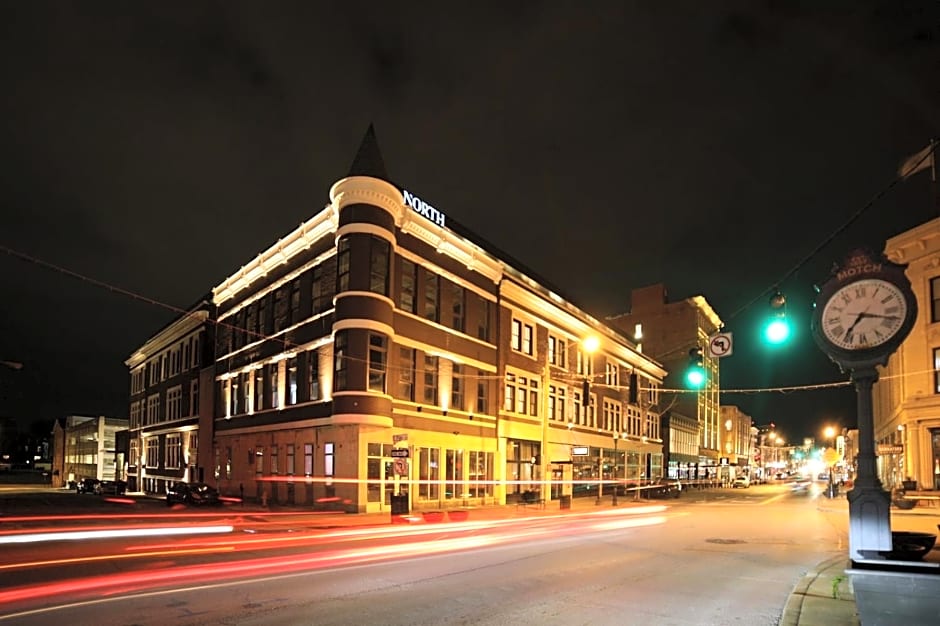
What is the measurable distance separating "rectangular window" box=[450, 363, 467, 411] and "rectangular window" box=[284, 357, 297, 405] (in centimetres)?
791

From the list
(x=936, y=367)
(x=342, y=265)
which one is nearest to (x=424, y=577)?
(x=342, y=265)

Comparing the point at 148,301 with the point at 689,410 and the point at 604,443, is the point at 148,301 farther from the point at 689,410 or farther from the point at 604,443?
the point at 689,410

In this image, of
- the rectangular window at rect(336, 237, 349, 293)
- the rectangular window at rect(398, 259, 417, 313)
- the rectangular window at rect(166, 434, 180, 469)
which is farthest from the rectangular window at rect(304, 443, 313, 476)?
the rectangular window at rect(166, 434, 180, 469)

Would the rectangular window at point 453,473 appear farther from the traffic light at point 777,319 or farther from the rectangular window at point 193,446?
the traffic light at point 777,319

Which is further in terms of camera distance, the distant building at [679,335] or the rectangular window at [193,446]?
the distant building at [679,335]

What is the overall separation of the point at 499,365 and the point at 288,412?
1178 cm

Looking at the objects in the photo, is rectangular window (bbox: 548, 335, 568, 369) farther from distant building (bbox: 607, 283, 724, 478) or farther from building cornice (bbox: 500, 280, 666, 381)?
distant building (bbox: 607, 283, 724, 478)

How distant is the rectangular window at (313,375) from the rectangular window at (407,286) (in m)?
4.77

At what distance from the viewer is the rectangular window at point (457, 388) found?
36.5 m

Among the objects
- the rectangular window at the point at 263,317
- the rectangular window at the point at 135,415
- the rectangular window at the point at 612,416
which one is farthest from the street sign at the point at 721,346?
the rectangular window at the point at 135,415

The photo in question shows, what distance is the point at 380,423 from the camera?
30.5 m

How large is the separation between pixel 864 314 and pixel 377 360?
2456 cm

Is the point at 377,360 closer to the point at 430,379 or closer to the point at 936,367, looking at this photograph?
the point at 430,379

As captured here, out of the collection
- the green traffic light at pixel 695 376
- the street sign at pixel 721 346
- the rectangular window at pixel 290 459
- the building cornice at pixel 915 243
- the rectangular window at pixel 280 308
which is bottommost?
the rectangular window at pixel 290 459
